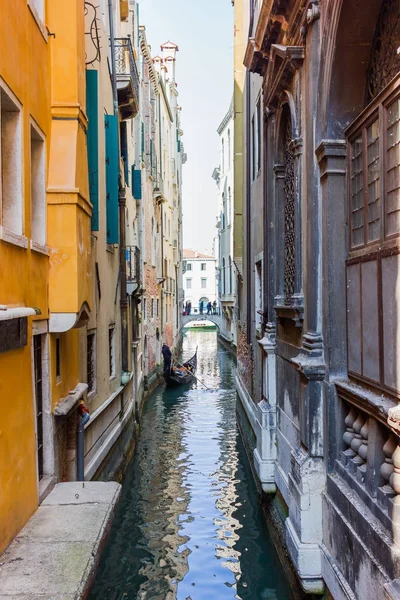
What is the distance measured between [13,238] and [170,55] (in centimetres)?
3824

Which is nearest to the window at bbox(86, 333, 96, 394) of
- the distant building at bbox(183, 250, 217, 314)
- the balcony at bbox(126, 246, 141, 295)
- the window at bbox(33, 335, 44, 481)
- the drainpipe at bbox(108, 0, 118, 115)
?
the window at bbox(33, 335, 44, 481)

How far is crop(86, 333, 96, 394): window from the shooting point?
8945mm

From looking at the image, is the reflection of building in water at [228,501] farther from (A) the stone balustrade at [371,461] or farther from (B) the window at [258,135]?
(B) the window at [258,135]

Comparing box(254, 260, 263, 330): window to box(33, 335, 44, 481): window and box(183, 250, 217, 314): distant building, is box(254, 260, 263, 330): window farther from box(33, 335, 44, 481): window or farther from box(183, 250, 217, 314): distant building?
box(183, 250, 217, 314): distant building

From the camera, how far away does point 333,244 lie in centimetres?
518

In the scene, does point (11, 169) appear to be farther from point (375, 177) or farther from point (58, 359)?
point (375, 177)

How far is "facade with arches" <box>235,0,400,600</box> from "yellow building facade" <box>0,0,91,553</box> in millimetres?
2209

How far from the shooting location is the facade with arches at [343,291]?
393 centimetres

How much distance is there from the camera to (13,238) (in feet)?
15.8

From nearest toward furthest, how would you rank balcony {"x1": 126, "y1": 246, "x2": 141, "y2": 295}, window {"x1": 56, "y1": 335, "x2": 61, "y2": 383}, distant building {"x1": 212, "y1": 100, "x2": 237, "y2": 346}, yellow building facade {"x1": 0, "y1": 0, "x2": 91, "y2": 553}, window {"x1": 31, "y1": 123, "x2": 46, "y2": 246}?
yellow building facade {"x1": 0, "y1": 0, "x2": 91, "y2": 553} → window {"x1": 31, "y1": 123, "x2": 46, "y2": 246} → window {"x1": 56, "y1": 335, "x2": 61, "y2": 383} → balcony {"x1": 126, "y1": 246, "x2": 141, "y2": 295} → distant building {"x1": 212, "y1": 100, "x2": 237, "y2": 346}

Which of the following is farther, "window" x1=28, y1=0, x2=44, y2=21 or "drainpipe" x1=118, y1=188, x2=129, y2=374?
"drainpipe" x1=118, y1=188, x2=129, y2=374

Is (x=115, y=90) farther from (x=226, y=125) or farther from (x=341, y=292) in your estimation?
(x=226, y=125)

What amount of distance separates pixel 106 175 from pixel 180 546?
18.5ft

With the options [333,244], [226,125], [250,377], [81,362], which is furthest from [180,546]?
[226,125]
